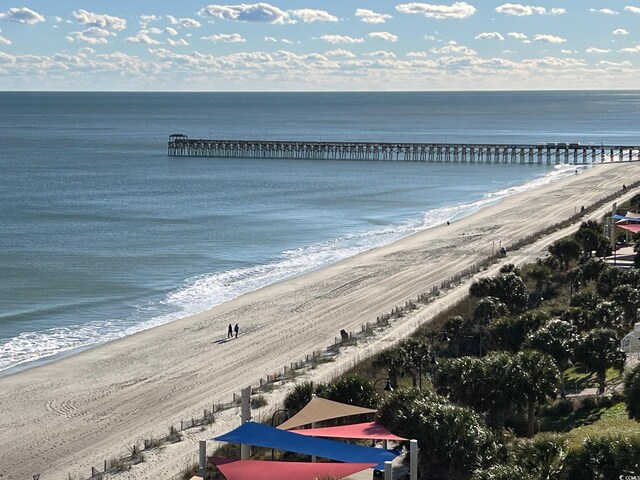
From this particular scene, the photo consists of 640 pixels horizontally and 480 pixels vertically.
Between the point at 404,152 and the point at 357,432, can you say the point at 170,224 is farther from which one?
the point at 404,152

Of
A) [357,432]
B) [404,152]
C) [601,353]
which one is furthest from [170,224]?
[404,152]

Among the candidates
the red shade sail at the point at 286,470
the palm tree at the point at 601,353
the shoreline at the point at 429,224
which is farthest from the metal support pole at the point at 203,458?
the shoreline at the point at 429,224

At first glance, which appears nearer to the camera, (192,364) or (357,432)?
(357,432)

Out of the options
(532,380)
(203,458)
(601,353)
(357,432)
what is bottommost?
(203,458)

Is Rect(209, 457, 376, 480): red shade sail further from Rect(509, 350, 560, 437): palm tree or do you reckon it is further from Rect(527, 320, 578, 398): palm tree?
Rect(527, 320, 578, 398): palm tree

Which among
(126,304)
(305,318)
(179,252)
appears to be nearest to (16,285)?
(126,304)

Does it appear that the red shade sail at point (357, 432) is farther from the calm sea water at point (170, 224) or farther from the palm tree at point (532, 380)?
the calm sea water at point (170, 224)
